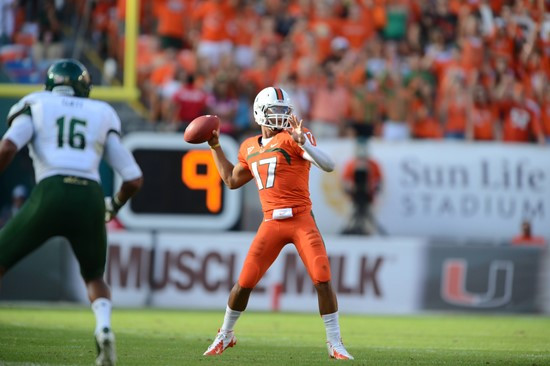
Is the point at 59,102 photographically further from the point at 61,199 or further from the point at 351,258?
the point at 351,258

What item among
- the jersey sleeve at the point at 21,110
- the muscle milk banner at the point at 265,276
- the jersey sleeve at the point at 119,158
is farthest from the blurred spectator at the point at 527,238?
the jersey sleeve at the point at 21,110

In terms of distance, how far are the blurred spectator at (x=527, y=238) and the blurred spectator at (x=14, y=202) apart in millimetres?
6521

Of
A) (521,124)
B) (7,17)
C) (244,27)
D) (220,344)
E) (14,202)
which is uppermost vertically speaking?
(244,27)

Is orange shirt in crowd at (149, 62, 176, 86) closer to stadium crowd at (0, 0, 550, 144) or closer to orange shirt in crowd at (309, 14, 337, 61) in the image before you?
stadium crowd at (0, 0, 550, 144)

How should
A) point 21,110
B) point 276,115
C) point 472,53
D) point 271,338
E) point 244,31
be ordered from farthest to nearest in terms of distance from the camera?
point 244,31 < point 472,53 < point 271,338 < point 276,115 < point 21,110

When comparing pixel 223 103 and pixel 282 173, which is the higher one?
pixel 223 103

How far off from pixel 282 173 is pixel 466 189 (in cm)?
714

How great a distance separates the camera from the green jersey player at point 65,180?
6.30 meters

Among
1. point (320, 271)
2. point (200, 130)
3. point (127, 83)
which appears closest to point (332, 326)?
point (320, 271)

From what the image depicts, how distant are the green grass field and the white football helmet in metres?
1.70

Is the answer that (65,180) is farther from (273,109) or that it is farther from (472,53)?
(472,53)

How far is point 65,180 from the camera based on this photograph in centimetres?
638

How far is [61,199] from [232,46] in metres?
10.8

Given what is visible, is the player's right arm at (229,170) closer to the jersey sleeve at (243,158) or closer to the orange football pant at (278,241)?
the jersey sleeve at (243,158)
